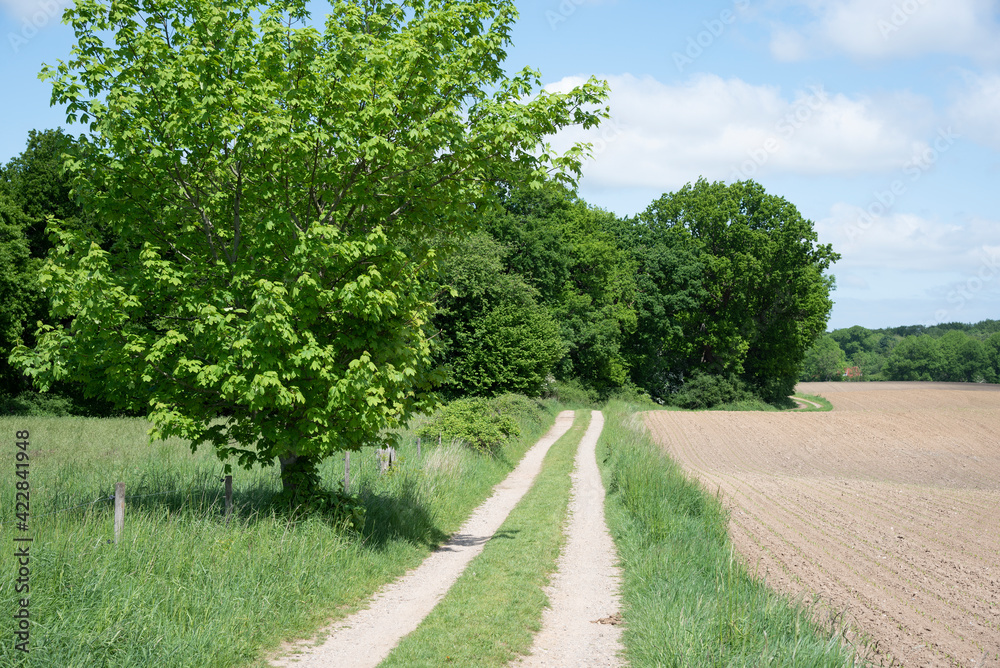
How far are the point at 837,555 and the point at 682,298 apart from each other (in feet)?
166

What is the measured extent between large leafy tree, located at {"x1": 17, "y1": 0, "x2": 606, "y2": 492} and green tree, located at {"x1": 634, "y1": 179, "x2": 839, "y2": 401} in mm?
55556

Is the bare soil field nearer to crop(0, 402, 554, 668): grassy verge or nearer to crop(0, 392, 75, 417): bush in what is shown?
crop(0, 402, 554, 668): grassy verge

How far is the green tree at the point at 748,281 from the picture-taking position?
203 feet

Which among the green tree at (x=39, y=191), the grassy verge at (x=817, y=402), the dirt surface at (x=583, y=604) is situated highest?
the green tree at (x=39, y=191)

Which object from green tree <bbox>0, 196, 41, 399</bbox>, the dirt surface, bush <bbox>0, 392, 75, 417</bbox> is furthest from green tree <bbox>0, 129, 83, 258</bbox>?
the dirt surface

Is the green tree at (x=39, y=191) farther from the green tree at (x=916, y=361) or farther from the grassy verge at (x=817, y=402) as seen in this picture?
the green tree at (x=916, y=361)

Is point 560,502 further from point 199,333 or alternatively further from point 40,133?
point 40,133

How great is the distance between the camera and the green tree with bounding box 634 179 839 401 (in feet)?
203

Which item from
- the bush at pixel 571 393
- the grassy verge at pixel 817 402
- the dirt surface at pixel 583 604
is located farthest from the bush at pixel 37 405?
the grassy verge at pixel 817 402

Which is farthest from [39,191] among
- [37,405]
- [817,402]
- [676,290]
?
[817,402]

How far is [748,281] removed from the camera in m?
61.8

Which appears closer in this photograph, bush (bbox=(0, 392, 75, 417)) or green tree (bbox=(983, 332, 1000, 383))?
bush (bbox=(0, 392, 75, 417))

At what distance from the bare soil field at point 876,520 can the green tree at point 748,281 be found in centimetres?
1820

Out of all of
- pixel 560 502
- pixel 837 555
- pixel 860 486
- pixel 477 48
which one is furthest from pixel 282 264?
pixel 860 486
